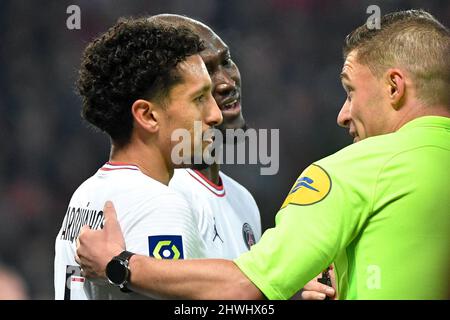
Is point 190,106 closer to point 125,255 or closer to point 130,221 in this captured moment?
point 130,221

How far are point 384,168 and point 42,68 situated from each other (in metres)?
5.92

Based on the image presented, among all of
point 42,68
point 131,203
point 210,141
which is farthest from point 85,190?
point 42,68

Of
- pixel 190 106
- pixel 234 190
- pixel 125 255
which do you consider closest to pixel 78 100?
pixel 234 190

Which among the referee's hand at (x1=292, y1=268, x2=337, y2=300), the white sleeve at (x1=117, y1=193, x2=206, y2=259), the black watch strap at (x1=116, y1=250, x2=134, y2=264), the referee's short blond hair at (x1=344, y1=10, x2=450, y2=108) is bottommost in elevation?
the referee's hand at (x1=292, y1=268, x2=337, y2=300)

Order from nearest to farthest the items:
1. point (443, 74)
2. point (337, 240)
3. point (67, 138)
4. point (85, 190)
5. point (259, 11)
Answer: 1. point (337, 240)
2. point (443, 74)
3. point (85, 190)
4. point (67, 138)
5. point (259, 11)

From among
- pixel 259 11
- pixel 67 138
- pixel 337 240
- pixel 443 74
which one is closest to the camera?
pixel 337 240

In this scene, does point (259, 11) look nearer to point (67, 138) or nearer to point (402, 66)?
point (67, 138)

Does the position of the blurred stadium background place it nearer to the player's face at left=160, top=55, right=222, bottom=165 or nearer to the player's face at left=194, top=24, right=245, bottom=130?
the player's face at left=194, top=24, right=245, bottom=130

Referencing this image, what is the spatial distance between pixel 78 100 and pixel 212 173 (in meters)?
3.84

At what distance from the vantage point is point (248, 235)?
3.59m

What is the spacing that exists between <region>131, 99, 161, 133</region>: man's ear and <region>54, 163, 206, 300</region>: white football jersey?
0.51ft

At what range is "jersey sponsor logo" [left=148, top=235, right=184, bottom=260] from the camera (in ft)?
A: 7.75

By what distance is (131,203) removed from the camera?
246 centimetres

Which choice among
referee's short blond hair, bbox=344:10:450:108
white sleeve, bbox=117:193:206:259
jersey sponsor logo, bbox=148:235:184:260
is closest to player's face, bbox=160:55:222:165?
white sleeve, bbox=117:193:206:259
